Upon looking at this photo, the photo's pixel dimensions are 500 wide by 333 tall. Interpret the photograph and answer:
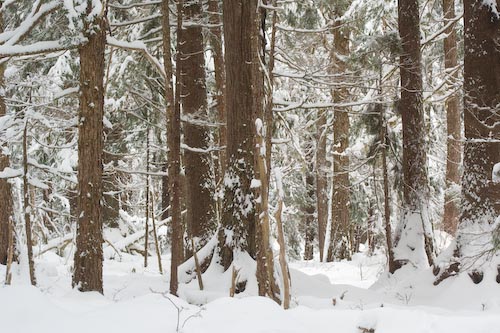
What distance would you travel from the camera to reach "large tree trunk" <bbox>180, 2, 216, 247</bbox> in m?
9.52

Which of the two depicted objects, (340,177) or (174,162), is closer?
(174,162)

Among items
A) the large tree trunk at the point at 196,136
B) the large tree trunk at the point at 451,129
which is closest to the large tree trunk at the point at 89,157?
A: the large tree trunk at the point at 196,136

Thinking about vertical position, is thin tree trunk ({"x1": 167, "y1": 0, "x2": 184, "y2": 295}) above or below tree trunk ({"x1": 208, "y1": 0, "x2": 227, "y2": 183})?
below

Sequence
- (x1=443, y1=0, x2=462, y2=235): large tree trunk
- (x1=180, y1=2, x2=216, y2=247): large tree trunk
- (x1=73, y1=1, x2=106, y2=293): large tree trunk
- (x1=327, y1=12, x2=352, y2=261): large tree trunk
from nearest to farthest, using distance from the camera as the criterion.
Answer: (x1=73, y1=1, x2=106, y2=293): large tree trunk → (x1=180, y1=2, x2=216, y2=247): large tree trunk → (x1=443, y1=0, x2=462, y2=235): large tree trunk → (x1=327, y1=12, x2=352, y2=261): large tree trunk

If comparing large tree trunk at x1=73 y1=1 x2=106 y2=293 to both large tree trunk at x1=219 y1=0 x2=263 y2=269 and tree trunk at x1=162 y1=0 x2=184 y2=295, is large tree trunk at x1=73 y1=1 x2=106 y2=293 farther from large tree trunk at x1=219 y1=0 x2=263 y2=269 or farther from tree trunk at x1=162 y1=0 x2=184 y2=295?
large tree trunk at x1=219 y1=0 x2=263 y2=269

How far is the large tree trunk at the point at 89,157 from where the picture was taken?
656 cm

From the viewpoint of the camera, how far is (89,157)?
6.56m

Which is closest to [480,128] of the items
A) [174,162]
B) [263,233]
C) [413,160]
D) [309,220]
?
[413,160]

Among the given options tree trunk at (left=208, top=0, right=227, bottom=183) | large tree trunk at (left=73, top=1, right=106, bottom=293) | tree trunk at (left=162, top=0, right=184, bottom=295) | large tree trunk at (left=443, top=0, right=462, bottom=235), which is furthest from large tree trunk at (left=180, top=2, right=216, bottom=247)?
large tree trunk at (left=443, top=0, right=462, bottom=235)

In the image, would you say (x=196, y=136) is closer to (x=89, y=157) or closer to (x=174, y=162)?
(x=174, y=162)

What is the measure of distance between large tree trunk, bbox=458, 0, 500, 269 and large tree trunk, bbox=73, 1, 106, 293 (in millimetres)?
5241

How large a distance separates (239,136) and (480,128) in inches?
142

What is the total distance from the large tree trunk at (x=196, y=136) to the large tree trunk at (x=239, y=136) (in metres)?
1.49

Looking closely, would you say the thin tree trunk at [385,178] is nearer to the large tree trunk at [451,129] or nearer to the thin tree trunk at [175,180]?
the large tree trunk at [451,129]
